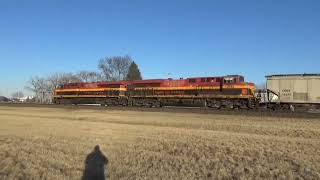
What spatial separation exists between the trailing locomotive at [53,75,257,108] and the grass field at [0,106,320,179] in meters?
18.0

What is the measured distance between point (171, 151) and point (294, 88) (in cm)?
2641

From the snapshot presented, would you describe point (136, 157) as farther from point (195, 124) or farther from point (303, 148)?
point (195, 124)

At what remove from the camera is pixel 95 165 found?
14.2m

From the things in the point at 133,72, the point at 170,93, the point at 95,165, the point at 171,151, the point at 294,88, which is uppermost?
the point at 133,72

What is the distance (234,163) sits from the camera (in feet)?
45.9

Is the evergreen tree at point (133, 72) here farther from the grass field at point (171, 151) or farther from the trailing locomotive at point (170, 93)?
the grass field at point (171, 151)

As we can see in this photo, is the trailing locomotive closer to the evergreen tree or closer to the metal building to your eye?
the metal building

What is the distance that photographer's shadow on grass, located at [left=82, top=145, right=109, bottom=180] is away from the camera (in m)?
12.7

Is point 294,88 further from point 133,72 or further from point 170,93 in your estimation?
point 133,72

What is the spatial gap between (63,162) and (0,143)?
5.68m

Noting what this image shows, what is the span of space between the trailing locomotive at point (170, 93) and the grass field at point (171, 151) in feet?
59.0

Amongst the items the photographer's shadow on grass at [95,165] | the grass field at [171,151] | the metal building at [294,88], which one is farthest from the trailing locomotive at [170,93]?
the photographer's shadow on grass at [95,165]

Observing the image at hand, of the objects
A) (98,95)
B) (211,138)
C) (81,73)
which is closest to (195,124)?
(211,138)

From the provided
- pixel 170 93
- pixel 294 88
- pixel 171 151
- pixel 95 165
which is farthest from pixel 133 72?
pixel 95 165
